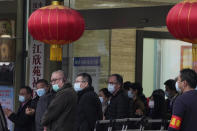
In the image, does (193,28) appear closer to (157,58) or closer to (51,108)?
(51,108)

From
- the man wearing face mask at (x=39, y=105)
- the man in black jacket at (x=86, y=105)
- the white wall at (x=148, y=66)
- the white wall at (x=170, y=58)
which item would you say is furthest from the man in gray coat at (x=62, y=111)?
the white wall at (x=170, y=58)

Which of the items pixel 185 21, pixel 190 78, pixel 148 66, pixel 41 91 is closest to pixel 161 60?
pixel 148 66

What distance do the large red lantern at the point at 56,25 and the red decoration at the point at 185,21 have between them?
2099 mm

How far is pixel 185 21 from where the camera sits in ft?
30.1

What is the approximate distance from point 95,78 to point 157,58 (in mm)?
5713

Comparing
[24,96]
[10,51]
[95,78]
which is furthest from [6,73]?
[24,96]

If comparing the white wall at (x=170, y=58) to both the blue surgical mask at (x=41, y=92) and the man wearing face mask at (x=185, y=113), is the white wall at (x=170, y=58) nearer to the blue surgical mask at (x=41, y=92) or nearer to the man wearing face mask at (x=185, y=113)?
the blue surgical mask at (x=41, y=92)

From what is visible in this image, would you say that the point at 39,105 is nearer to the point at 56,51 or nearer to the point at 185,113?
the point at 56,51

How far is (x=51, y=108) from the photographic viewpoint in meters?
9.41

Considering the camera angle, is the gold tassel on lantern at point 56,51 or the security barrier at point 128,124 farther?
the gold tassel on lantern at point 56,51

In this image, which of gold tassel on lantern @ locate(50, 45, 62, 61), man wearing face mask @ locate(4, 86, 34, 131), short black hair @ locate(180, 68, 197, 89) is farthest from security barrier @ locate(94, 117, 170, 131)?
short black hair @ locate(180, 68, 197, 89)

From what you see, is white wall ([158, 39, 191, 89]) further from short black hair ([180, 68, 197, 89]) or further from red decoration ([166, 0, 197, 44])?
short black hair ([180, 68, 197, 89])

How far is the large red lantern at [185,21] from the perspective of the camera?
9125 millimetres

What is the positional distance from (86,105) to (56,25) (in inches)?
57.9
